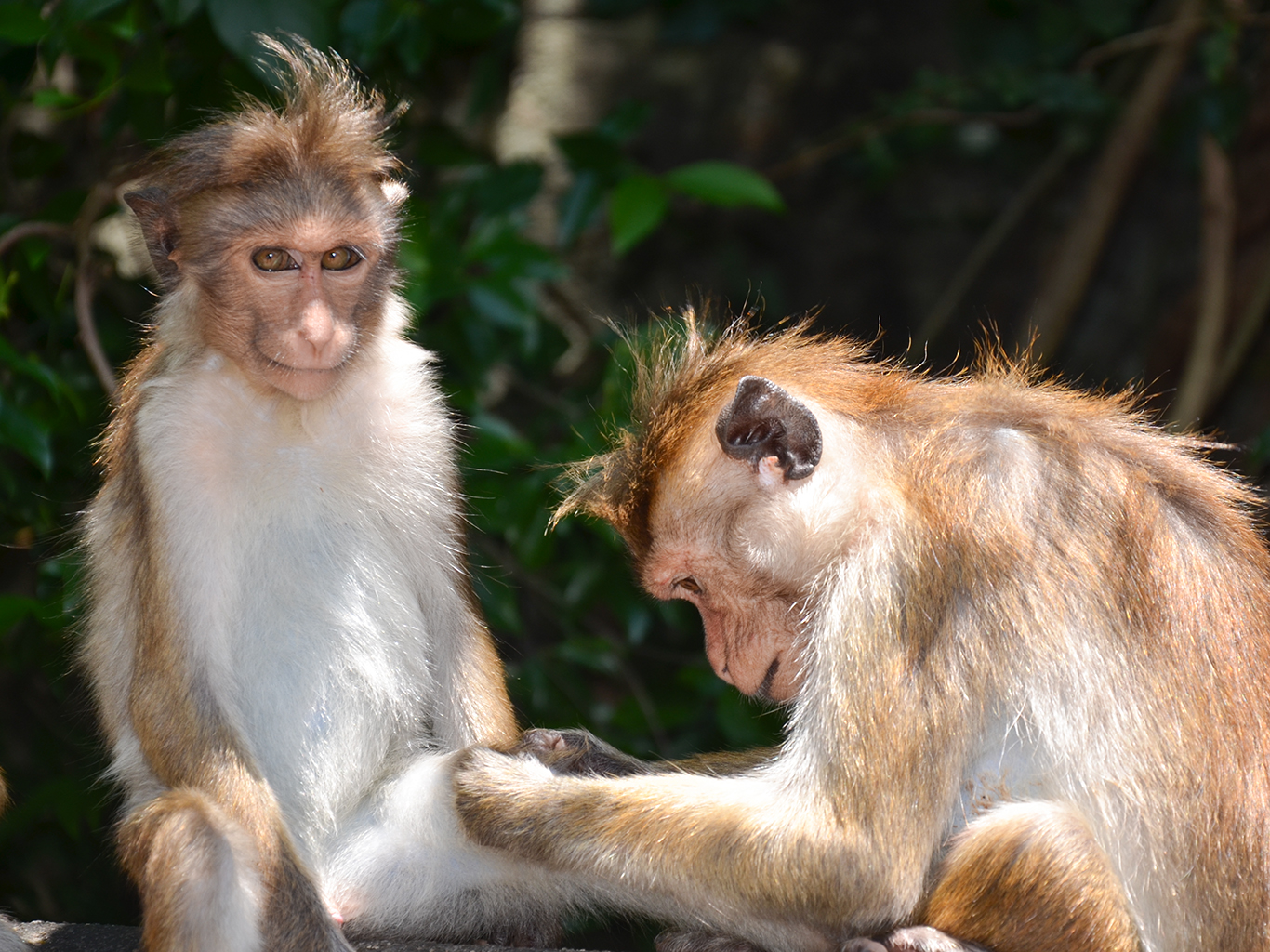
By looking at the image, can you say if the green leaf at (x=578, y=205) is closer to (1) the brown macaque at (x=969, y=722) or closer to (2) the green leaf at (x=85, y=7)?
(2) the green leaf at (x=85, y=7)

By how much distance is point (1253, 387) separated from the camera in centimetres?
700

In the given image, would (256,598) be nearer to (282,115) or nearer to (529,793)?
(529,793)

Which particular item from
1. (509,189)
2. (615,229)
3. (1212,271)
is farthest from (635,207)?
(1212,271)

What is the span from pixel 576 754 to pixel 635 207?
6.98 ft

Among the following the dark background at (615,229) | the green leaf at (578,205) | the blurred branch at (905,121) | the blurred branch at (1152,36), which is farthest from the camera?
the blurred branch at (905,121)

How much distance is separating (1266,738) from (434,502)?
187 cm

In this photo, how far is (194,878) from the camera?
250 cm

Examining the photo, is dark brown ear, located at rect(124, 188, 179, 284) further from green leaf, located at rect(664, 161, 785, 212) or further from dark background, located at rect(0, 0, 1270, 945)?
green leaf, located at rect(664, 161, 785, 212)

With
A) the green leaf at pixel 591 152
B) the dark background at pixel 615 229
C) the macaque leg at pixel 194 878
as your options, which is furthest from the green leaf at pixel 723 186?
the macaque leg at pixel 194 878

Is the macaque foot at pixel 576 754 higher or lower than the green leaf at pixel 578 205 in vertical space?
lower

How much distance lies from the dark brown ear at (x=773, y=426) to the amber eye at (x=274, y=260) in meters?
1.01

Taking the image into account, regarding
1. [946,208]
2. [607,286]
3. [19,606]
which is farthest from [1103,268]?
[19,606]

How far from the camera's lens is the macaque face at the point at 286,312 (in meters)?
2.93

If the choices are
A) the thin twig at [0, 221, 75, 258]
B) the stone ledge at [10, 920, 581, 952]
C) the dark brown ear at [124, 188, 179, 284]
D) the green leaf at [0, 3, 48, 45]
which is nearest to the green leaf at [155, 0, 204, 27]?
the green leaf at [0, 3, 48, 45]
